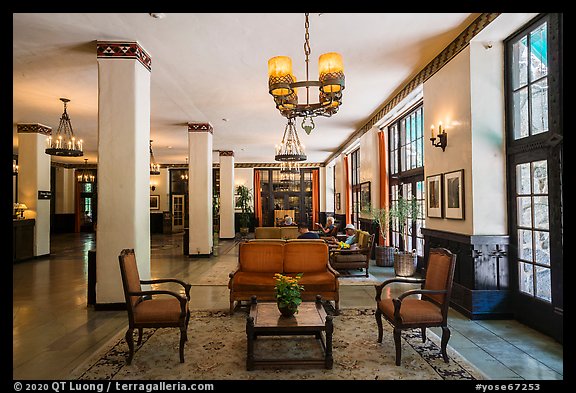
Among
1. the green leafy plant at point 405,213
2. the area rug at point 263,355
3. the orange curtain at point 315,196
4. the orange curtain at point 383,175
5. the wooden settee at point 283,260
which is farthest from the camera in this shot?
the orange curtain at point 315,196

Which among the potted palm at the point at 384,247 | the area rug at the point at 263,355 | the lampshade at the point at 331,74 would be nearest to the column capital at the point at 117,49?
the lampshade at the point at 331,74

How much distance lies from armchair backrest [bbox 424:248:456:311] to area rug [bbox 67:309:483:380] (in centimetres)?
56

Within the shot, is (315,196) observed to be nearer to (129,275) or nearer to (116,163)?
(116,163)

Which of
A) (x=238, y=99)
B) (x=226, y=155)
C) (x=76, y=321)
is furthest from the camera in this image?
(x=226, y=155)

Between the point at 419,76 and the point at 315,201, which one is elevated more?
the point at 419,76

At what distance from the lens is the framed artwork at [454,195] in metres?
A: 5.14

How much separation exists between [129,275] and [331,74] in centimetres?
310

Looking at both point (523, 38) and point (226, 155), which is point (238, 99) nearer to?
point (523, 38)

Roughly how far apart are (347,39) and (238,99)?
3535mm

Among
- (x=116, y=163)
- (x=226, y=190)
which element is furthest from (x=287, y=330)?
(x=226, y=190)

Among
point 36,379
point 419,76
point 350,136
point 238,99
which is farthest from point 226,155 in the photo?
point 36,379

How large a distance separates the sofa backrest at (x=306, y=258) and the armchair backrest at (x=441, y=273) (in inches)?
72.7

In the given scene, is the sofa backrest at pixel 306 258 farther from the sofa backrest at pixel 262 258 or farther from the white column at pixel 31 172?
the white column at pixel 31 172

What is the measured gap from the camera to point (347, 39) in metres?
5.08
